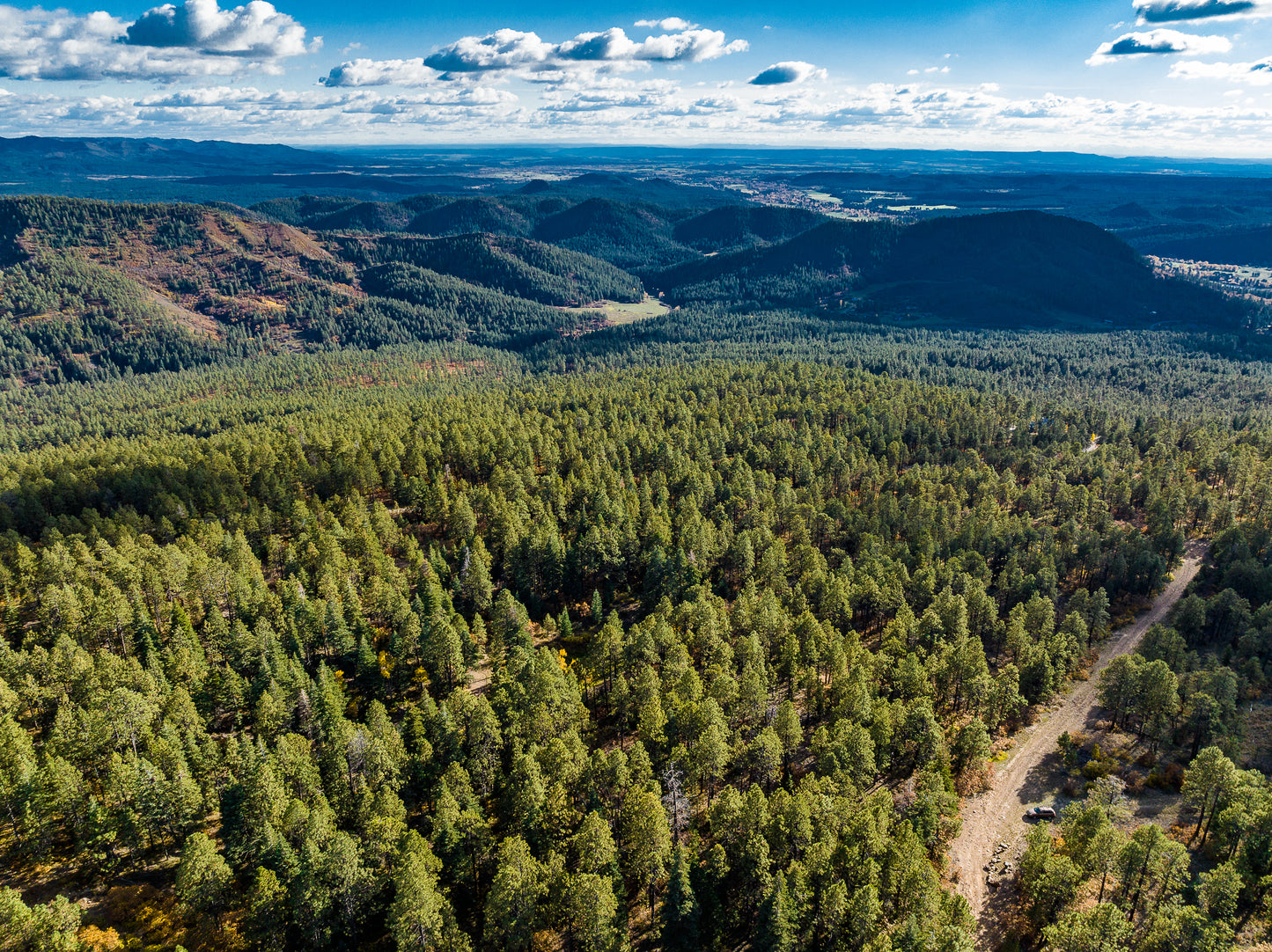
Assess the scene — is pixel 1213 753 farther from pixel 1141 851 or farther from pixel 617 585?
pixel 617 585

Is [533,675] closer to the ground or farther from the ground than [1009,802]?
farther from the ground

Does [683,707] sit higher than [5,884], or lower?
higher

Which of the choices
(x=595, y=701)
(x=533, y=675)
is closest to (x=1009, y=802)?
(x=595, y=701)

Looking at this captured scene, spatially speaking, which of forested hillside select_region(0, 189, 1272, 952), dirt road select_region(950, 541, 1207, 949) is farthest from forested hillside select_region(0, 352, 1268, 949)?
dirt road select_region(950, 541, 1207, 949)

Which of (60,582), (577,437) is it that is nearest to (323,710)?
(60,582)

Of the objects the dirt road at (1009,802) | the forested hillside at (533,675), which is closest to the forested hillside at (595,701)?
the forested hillside at (533,675)

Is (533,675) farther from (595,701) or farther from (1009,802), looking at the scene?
(1009,802)

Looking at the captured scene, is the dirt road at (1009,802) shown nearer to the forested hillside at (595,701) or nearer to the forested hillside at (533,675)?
the forested hillside at (595,701)

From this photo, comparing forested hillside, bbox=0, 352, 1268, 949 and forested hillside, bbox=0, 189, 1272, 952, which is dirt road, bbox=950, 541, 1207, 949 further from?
forested hillside, bbox=0, 352, 1268, 949
